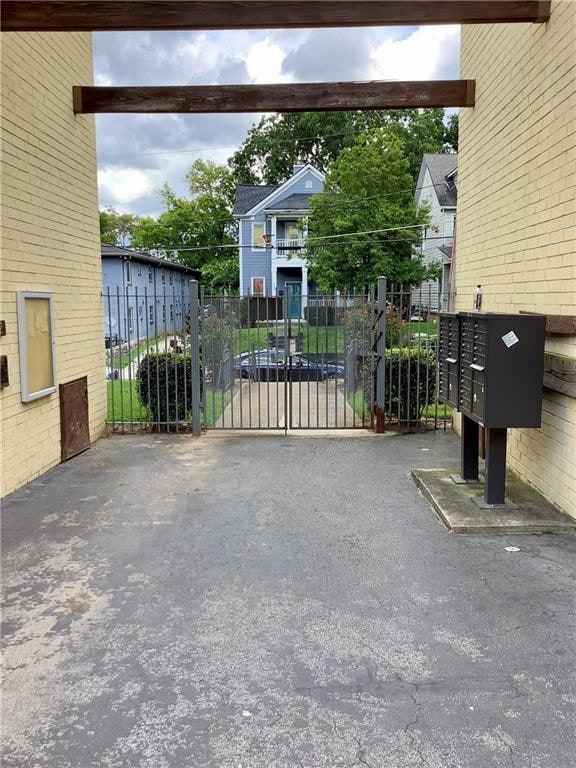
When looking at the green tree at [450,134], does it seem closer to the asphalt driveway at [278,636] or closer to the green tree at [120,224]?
the green tree at [120,224]

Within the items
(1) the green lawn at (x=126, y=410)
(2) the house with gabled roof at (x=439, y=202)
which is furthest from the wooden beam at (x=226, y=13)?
(2) the house with gabled roof at (x=439, y=202)

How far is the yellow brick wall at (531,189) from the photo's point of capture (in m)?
4.79

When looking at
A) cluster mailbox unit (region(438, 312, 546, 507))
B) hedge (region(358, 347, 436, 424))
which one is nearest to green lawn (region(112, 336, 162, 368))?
hedge (region(358, 347, 436, 424))

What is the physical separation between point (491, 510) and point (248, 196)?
3156cm

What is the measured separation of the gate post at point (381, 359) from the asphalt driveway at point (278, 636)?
9.58 feet

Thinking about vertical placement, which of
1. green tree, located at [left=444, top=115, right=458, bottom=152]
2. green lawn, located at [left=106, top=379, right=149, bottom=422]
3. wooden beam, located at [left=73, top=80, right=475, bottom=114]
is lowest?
green lawn, located at [left=106, top=379, right=149, bottom=422]

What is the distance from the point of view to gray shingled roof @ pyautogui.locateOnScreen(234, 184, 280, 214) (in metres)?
32.9

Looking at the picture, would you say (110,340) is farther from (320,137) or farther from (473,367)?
(320,137)

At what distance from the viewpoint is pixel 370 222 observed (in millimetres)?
20469

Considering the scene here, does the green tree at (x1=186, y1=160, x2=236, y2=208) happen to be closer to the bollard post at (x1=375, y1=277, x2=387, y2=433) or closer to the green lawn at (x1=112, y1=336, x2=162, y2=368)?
the green lawn at (x1=112, y1=336, x2=162, y2=368)

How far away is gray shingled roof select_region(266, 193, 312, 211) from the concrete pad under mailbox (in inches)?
1045

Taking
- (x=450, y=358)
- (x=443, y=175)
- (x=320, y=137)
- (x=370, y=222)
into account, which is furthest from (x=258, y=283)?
(x=450, y=358)

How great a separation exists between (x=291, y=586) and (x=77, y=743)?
1.67m

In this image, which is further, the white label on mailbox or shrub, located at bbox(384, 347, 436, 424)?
shrub, located at bbox(384, 347, 436, 424)
